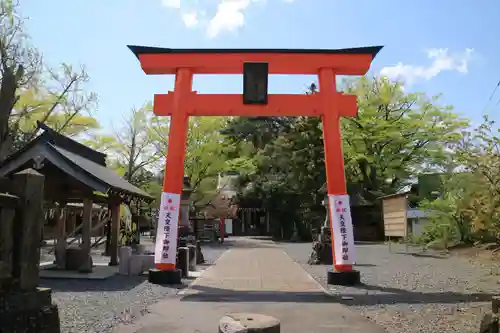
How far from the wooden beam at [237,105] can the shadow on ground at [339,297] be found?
437 cm

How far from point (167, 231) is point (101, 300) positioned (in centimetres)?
251

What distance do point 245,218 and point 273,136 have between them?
9.06 m

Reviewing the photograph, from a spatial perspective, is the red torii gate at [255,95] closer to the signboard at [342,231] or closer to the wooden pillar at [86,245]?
the signboard at [342,231]

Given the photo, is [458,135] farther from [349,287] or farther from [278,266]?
[349,287]

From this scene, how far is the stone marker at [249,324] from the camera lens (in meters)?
3.91

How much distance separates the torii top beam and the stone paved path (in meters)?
5.39

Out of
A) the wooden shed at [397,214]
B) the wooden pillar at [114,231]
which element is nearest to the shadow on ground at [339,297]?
the wooden pillar at [114,231]

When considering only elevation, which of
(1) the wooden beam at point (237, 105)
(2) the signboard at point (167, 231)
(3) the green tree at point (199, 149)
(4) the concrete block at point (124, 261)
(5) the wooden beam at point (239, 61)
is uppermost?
(3) the green tree at point (199, 149)

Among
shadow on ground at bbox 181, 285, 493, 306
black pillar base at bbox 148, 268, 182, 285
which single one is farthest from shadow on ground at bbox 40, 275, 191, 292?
shadow on ground at bbox 181, 285, 493, 306

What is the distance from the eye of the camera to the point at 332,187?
10.7 m

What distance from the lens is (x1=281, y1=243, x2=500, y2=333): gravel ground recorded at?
651cm

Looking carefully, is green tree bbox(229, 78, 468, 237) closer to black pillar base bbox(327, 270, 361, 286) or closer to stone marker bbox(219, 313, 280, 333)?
black pillar base bbox(327, 270, 361, 286)

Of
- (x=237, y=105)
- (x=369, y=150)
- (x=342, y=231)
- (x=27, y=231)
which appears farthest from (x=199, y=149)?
(x=27, y=231)


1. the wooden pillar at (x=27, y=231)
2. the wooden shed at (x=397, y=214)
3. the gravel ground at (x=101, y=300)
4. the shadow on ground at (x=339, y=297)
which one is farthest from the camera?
the wooden shed at (x=397, y=214)
